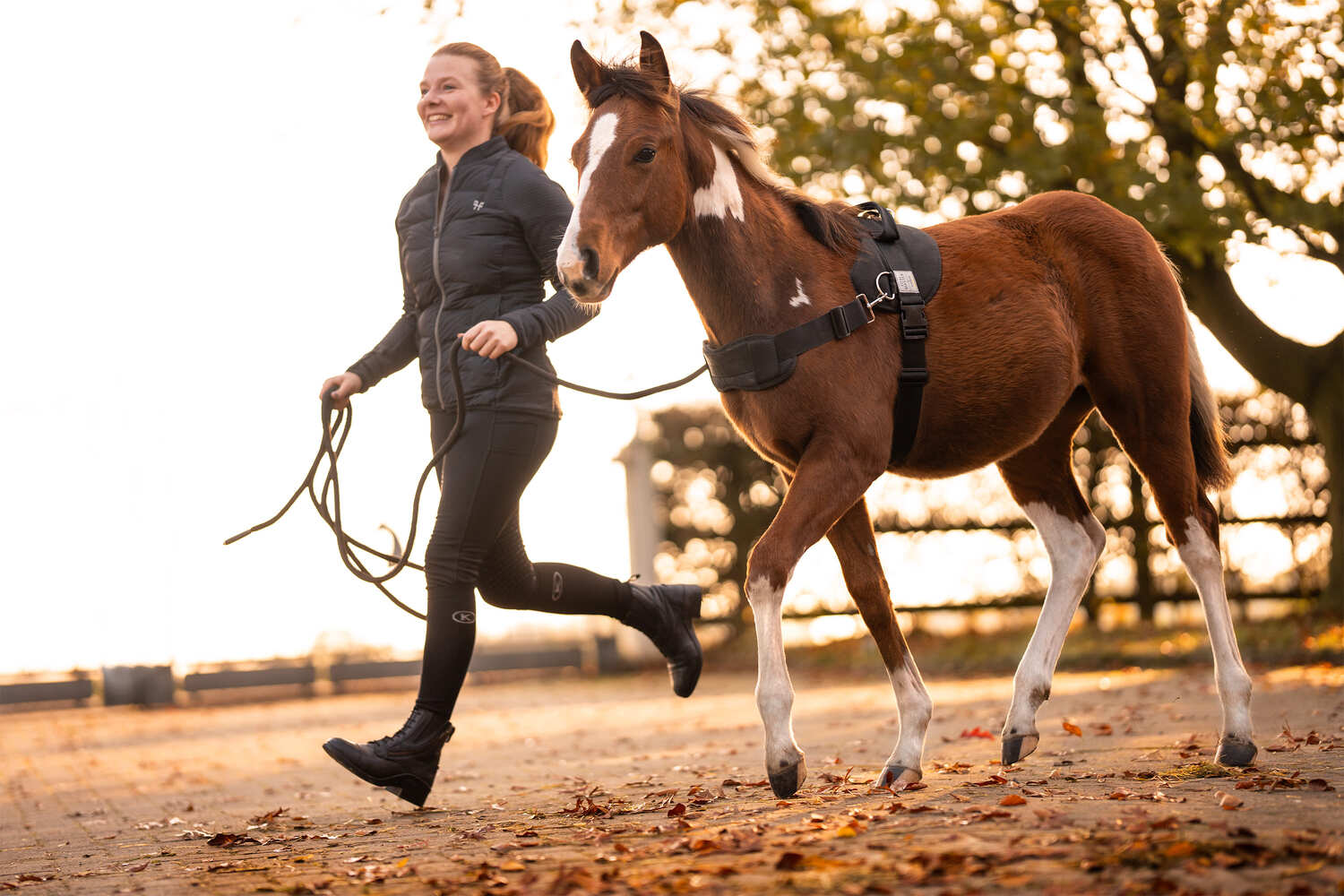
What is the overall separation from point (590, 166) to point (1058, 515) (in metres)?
2.29

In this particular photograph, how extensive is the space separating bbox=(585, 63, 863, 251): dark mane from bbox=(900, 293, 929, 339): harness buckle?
11.2 inches

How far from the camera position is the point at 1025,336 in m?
4.58

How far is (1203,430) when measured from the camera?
16.9ft

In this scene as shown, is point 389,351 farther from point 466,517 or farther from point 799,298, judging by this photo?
point 799,298

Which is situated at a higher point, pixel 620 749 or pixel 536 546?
pixel 536 546

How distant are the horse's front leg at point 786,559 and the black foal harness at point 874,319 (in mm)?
289

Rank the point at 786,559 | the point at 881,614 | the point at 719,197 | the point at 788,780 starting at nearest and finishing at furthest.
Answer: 1. the point at 786,559
2. the point at 788,780
3. the point at 719,197
4. the point at 881,614

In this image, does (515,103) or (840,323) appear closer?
(840,323)

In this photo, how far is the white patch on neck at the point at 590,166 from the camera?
4.00 meters

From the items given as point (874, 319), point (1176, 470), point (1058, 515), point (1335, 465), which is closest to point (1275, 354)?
point (1335, 465)

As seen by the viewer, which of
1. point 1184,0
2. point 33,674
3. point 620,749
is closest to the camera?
point 620,749

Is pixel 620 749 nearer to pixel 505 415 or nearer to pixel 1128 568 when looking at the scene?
pixel 505 415

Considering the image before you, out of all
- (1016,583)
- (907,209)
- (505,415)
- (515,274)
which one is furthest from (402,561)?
(1016,583)

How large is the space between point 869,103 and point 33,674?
9322 millimetres
